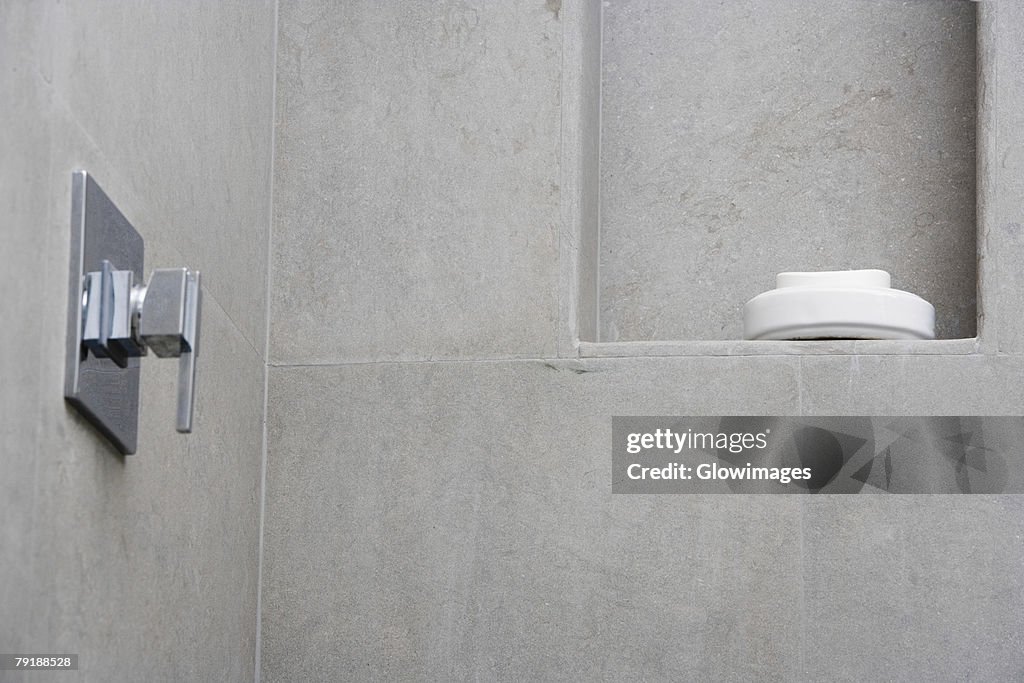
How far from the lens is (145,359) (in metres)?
1.23

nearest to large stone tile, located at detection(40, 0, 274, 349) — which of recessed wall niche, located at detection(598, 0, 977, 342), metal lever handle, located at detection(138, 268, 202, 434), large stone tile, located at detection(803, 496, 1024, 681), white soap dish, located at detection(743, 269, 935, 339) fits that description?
metal lever handle, located at detection(138, 268, 202, 434)

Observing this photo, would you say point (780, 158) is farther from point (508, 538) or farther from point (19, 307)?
point (19, 307)

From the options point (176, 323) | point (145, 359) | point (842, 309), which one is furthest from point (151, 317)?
point (842, 309)

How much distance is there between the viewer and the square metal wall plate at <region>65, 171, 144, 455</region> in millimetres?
1039

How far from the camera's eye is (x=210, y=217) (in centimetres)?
150

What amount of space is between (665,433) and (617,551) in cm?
16

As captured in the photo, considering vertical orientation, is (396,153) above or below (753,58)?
below

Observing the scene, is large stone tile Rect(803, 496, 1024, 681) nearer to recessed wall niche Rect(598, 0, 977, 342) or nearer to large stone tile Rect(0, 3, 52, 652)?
recessed wall niche Rect(598, 0, 977, 342)

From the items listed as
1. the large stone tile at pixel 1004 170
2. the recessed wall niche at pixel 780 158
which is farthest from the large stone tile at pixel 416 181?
the large stone tile at pixel 1004 170

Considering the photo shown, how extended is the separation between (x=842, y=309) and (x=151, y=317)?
996mm

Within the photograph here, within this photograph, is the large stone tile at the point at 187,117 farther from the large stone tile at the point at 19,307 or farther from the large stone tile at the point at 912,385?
the large stone tile at the point at 912,385

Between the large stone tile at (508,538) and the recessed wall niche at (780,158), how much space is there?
0.26 meters

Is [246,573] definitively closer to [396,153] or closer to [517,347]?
[517,347]

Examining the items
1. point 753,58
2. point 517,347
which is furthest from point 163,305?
point 753,58
